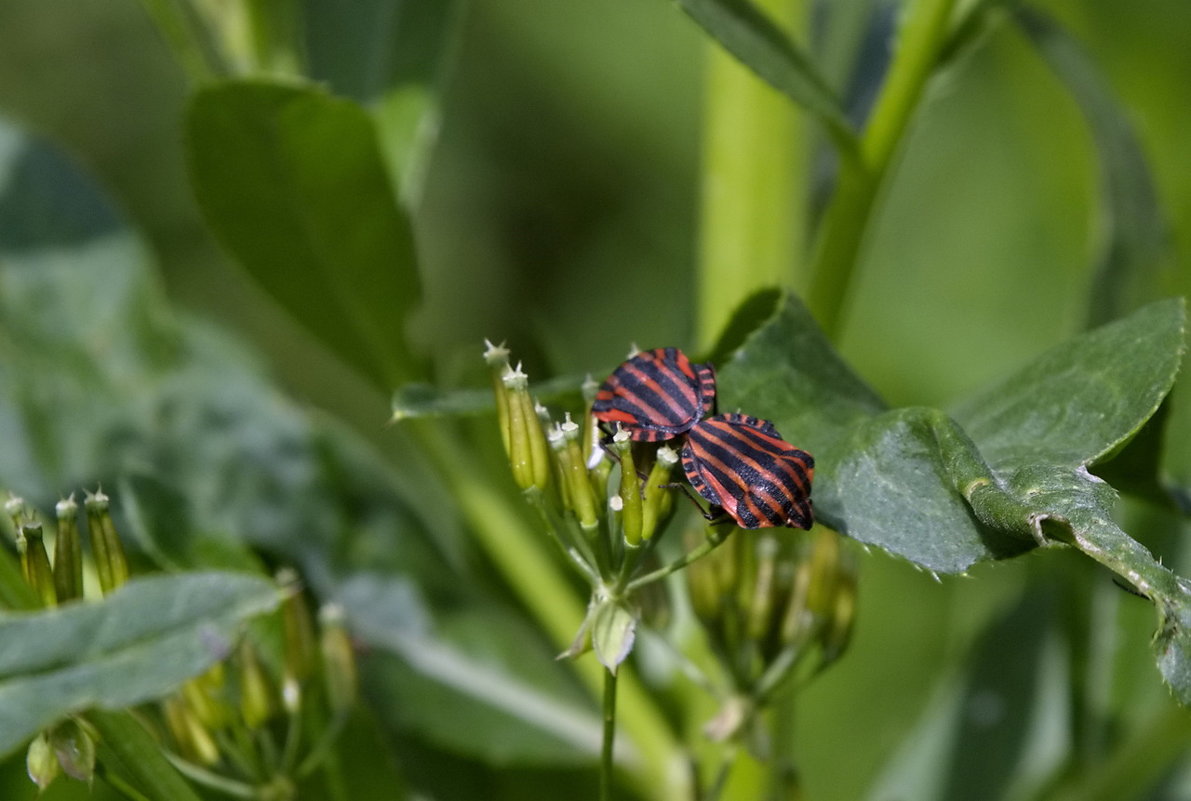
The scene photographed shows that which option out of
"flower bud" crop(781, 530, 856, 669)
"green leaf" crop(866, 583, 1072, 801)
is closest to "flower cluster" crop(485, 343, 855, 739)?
"flower bud" crop(781, 530, 856, 669)

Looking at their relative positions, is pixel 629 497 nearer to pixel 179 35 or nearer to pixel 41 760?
pixel 41 760

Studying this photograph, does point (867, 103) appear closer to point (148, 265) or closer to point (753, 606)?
point (753, 606)

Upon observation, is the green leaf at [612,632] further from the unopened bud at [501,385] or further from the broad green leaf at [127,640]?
the broad green leaf at [127,640]

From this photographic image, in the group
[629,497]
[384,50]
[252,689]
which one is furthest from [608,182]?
[629,497]

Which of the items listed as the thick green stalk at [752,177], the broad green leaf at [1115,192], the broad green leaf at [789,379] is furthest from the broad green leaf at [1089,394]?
the broad green leaf at [1115,192]

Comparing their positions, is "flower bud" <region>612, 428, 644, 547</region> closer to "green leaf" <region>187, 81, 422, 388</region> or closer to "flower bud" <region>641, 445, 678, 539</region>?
"flower bud" <region>641, 445, 678, 539</region>

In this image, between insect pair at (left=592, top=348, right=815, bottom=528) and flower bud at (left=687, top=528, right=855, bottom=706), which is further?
flower bud at (left=687, top=528, right=855, bottom=706)
